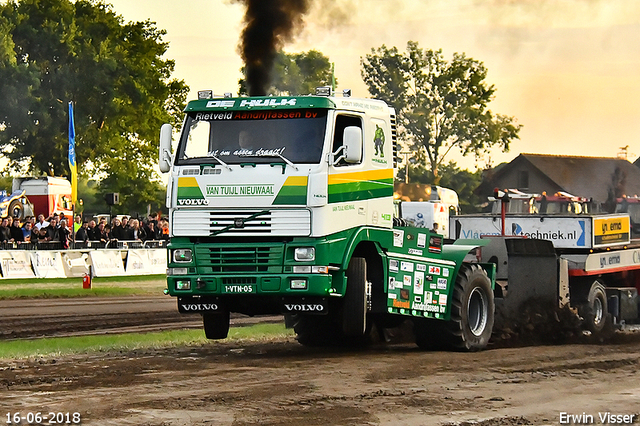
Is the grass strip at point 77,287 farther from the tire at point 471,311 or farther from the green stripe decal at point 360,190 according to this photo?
the green stripe decal at point 360,190

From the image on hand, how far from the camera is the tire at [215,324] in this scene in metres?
13.6

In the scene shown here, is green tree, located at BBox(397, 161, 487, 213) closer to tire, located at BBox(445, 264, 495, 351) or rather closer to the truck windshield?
tire, located at BBox(445, 264, 495, 351)

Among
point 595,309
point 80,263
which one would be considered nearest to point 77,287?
point 80,263

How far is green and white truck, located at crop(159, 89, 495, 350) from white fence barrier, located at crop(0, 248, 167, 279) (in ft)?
51.9

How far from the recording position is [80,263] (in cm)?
2989

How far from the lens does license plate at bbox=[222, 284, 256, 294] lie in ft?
40.4

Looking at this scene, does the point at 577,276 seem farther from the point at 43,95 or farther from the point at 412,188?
the point at 43,95

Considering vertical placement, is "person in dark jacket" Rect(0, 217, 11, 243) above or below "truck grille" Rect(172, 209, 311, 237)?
above

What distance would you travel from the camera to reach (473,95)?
79188 mm

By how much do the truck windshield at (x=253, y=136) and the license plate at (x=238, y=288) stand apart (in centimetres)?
152

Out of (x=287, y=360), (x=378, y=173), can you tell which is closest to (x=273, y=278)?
(x=287, y=360)

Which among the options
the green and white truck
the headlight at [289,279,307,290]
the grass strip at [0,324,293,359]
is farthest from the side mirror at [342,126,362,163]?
the grass strip at [0,324,293,359]

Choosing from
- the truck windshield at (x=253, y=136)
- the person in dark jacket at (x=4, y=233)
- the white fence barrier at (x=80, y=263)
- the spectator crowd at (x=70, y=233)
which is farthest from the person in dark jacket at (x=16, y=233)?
the truck windshield at (x=253, y=136)

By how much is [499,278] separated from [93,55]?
4685 cm
